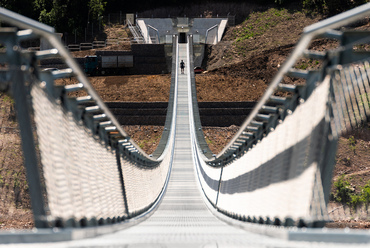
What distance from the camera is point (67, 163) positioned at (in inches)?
234

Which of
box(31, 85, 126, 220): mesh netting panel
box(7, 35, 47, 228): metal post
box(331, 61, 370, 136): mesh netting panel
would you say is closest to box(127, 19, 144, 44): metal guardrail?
box(31, 85, 126, 220): mesh netting panel

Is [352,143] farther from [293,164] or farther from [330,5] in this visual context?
[330,5]

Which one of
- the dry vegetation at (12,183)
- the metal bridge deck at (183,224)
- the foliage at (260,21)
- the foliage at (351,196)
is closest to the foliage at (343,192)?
the foliage at (351,196)

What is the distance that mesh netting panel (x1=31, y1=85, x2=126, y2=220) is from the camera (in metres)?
5.58

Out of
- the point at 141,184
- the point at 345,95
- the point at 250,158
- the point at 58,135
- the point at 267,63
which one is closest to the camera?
the point at 58,135

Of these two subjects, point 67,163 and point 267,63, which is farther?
point 267,63

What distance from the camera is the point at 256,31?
48.2m

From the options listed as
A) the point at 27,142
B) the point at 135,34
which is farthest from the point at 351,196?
the point at 135,34

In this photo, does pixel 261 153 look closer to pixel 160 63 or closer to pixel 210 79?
pixel 210 79

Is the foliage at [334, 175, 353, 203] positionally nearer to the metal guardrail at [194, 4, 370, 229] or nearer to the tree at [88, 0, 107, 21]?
the metal guardrail at [194, 4, 370, 229]

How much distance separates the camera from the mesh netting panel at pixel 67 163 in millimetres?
5578

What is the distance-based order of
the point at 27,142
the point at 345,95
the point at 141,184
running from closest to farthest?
the point at 27,142
the point at 345,95
the point at 141,184

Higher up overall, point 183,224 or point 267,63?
point 267,63

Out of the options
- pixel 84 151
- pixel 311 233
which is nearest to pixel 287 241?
pixel 311 233
